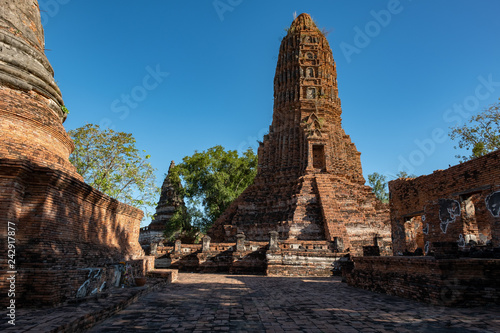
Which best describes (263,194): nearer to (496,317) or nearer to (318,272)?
(318,272)

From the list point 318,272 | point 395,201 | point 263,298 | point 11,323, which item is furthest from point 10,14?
point 395,201

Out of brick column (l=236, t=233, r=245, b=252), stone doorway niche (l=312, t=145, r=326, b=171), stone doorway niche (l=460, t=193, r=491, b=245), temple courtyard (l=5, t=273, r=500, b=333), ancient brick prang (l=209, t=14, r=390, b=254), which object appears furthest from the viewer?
stone doorway niche (l=312, t=145, r=326, b=171)

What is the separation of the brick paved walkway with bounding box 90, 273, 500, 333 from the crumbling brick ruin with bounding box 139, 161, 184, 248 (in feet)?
92.3

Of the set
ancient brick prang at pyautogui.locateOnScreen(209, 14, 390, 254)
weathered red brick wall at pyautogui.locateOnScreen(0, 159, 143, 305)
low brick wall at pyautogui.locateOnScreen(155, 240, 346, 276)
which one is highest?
ancient brick prang at pyautogui.locateOnScreen(209, 14, 390, 254)

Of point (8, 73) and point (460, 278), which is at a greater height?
point (8, 73)

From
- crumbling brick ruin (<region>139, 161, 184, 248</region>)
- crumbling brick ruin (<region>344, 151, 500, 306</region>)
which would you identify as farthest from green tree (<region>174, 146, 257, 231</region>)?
crumbling brick ruin (<region>344, 151, 500, 306</region>)

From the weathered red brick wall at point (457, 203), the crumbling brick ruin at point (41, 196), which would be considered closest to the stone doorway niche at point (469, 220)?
the weathered red brick wall at point (457, 203)

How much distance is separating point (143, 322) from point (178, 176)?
101ft

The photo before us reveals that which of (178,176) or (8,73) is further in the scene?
(178,176)

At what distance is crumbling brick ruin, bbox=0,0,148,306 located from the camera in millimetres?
5121

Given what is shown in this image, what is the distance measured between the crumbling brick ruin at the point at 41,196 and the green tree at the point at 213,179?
22.1 metres

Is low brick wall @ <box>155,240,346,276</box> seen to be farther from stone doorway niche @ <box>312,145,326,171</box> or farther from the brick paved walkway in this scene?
stone doorway niche @ <box>312,145,326,171</box>

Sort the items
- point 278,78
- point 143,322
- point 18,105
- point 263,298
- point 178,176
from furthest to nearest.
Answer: point 178,176 < point 278,78 < point 263,298 < point 18,105 < point 143,322

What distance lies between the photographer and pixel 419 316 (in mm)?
5500
